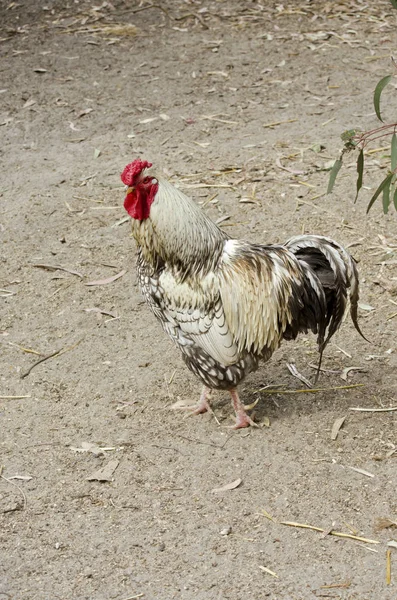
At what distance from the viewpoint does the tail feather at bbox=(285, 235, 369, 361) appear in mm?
4676

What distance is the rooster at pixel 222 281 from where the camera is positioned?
184 inches

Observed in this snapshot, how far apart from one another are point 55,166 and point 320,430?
4517 mm

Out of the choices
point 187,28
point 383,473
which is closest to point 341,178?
point 383,473

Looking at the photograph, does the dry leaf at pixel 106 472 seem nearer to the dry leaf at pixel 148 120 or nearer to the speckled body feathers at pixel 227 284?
the speckled body feathers at pixel 227 284

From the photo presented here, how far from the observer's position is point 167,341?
19.3 ft

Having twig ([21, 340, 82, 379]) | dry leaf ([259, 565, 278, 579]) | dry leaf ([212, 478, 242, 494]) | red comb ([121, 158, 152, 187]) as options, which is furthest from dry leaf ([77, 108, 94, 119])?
dry leaf ([259, 565, 278, 579])

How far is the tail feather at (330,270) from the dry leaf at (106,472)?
1.47 m

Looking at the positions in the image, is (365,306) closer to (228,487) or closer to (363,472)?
(363,472)

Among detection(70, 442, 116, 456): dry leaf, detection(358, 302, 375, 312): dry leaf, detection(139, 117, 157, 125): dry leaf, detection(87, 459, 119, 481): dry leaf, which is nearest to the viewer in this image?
detection(87, 459, 119, 481): dry leaf

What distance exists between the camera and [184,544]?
4156 millimetres

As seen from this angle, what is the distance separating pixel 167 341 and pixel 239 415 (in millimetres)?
1080

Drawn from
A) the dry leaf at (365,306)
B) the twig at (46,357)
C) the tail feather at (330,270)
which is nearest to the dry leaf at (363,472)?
the tail feather at (330,270)

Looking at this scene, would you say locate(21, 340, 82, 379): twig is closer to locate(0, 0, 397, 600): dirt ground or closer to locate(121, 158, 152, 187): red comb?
locate(0, 0, 397, 600): dirt ground

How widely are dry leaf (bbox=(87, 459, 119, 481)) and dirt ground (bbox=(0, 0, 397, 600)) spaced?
1 cm
